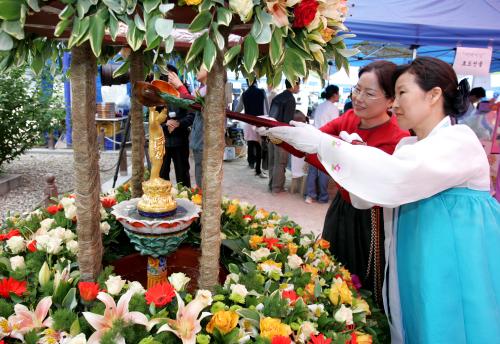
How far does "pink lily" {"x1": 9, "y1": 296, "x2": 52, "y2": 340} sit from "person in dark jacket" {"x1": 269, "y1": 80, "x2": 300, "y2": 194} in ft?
14.5

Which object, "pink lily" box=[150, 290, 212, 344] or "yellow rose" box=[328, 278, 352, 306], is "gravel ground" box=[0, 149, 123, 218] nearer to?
"pink lily" box=[150, 290, 212, 344]

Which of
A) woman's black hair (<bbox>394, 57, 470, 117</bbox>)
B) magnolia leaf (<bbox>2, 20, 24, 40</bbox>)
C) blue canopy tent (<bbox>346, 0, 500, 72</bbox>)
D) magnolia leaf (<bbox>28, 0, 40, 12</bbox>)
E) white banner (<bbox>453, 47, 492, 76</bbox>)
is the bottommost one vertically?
woman's black hair (<bbox>394, 57, 470, 117</bbox>)

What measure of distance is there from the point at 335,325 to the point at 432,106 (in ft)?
3.03

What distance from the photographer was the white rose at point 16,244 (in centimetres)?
169

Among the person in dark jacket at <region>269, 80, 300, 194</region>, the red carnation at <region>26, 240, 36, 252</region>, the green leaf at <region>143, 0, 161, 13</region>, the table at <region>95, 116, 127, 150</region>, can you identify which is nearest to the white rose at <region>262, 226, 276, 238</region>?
the red carnation at <region>26, 240, 36, 252</region>

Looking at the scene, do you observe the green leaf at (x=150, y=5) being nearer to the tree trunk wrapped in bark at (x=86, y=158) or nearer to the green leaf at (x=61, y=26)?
the green leaf at (x=61, y=26)

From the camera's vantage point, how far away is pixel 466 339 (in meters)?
1.48

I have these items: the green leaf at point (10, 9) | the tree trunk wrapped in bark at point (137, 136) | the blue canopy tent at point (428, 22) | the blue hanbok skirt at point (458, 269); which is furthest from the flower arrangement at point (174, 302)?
the blue canopy tent at point (428, 22)

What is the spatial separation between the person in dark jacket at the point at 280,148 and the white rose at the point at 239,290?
13.6 feet

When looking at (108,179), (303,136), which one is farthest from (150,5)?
(108,179)

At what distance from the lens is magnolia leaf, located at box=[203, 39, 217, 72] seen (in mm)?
1141

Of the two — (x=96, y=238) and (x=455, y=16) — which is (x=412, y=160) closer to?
(x=96, y=238)

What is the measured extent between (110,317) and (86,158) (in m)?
0.57

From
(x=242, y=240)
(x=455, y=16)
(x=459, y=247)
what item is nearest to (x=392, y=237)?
(x=459, y=247)
